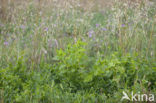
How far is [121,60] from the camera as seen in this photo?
3.21m

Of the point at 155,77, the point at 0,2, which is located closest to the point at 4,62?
the point at 155,77

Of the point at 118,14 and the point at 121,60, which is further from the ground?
the point at 118,14

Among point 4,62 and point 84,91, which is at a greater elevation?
point 4,62

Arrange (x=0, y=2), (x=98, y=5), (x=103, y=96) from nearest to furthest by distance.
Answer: (x=103, y=96), (x=0, y=2), (x=98, y=5)

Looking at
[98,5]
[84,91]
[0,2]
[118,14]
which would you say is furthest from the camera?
[98,5]

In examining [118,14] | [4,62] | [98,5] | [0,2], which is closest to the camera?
[118,14]

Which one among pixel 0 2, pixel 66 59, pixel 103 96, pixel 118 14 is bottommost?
pixel 103 96

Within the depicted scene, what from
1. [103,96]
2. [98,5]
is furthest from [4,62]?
[98,5]

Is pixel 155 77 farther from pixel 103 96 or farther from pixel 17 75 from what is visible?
pixel 17 75

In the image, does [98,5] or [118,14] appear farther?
[98,5]

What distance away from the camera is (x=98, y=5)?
8688mm

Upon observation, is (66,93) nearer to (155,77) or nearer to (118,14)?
(155,77)

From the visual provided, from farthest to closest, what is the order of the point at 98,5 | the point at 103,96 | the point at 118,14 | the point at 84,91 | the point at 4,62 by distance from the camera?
1. the point at 98,5
2. the point at 4,62
3. the point at 118,14
4. the point at 84,91
5. the point at 103,96

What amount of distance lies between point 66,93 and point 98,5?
20.6ft
